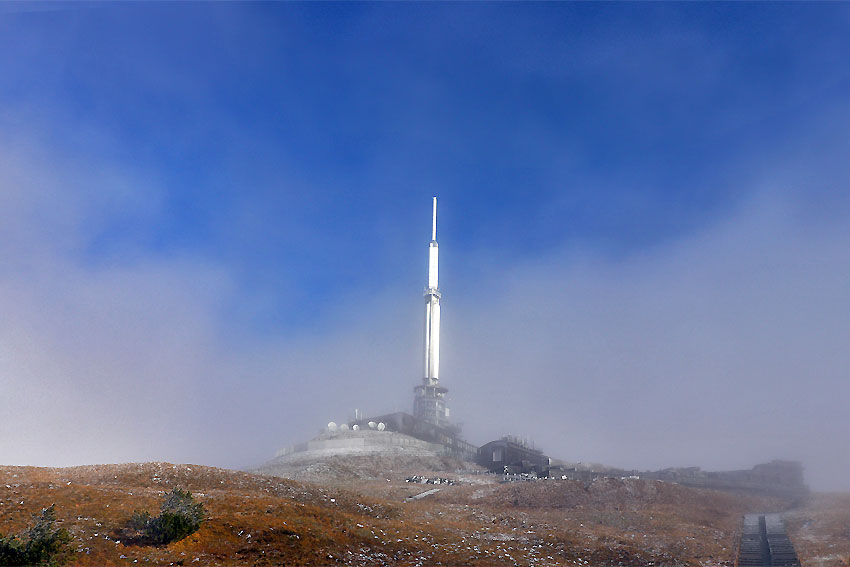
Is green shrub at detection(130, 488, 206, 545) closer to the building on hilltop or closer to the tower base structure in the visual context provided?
the building on hilltop

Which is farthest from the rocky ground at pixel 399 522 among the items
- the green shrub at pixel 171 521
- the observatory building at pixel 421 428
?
the observatory building at pixel 421 428

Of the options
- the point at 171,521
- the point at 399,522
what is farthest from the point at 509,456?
the point at 171,521

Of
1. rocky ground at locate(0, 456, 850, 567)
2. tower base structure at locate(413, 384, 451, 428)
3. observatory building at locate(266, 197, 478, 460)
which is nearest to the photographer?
rocky ground at locate(0, 456, 850, 567)

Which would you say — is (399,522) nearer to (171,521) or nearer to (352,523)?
(352,523)

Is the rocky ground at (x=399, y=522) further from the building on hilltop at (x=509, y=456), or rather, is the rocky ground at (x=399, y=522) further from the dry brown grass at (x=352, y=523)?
the building on hilltop at (x=509, y=456)

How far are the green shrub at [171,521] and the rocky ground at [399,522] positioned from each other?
63 cm

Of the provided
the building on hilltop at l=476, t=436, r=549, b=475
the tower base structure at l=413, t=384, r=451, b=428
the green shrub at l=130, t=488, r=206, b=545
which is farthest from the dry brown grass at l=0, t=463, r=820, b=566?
the tower base structure at l=413, t=384, r=451, b=428

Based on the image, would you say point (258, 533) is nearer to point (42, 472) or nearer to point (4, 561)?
point (4, 561)

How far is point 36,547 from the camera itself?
2377cm

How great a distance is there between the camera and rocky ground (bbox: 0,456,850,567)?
29.6m

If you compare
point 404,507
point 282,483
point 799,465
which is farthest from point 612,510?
point 799,465

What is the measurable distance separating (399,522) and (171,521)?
53.9 feet

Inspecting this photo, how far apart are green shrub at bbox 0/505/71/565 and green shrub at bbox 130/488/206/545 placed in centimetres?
406

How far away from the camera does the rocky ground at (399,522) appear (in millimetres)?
29562
